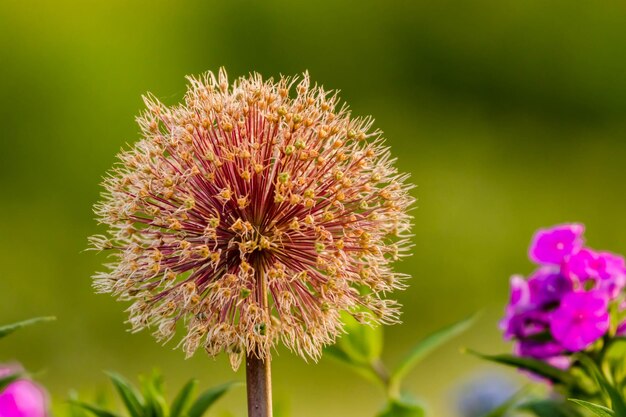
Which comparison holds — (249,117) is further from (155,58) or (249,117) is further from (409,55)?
(409,55)

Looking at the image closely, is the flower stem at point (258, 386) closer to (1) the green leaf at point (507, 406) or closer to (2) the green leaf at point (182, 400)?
(2) the green leaf at point (182, 400)

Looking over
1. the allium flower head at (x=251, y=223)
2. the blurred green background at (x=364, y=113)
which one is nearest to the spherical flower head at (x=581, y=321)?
the allium flower head at (x=251, y=223)

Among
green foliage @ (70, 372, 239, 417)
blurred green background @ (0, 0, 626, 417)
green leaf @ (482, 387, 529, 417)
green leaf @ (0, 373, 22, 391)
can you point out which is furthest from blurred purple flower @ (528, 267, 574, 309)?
blurred green background @ (0, 0, 626, 417)

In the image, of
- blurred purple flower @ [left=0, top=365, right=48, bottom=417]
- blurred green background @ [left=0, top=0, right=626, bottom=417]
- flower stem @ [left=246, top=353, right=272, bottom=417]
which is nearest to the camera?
flower stem @ [left=246, top=353, right=272, bottom=417]

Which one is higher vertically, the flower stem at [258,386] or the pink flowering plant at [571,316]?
the pink flowering plant at [571,316]

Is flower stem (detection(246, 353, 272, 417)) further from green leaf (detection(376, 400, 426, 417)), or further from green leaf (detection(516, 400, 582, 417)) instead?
green leaf (detection(516, 400, 582, 417))

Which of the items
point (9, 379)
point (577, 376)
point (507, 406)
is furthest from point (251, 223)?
point (577, 376)

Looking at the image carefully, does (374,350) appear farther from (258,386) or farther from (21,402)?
(21,402)
